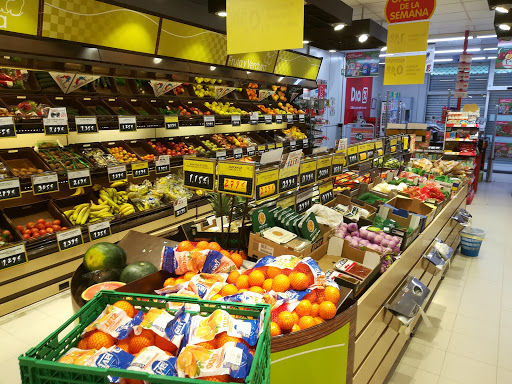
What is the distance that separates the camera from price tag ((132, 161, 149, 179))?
4.81m

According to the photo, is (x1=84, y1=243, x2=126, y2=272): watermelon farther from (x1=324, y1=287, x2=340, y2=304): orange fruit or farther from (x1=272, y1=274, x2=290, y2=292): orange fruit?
(x1=324, y1=287, x2=340, y2=304): orange fruit

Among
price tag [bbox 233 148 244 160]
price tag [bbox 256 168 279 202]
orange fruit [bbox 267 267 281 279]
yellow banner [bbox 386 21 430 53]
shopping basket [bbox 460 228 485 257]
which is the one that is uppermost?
yellow banner [bbox 386 21 430 53]

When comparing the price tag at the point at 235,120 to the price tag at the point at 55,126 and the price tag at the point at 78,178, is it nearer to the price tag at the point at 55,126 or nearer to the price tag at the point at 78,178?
the price tag at the point at 78,178

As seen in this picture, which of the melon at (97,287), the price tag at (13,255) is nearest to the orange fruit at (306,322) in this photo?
the melon at (97,287)

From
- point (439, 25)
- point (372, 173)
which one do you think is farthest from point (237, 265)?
point (439, 25)

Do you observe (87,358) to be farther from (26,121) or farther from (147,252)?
(26,121)

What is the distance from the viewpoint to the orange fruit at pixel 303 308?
1.82 meters

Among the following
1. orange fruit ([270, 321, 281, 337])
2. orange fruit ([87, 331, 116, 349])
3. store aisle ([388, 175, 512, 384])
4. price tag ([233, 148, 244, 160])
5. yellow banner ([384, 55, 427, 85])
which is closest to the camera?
orange fruit ([87, 331, 116, 349])

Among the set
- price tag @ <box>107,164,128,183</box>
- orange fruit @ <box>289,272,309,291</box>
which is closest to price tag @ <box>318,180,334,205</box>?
orange fruit @ <box>289,272,309,291</box>

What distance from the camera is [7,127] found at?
3.55 m

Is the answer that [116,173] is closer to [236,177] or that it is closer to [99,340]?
[236,177]

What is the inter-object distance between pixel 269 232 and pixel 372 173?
291 cm

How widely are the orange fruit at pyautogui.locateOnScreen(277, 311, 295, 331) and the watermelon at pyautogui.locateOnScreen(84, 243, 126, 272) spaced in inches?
46.9

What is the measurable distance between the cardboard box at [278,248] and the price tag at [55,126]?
2.78 metres
